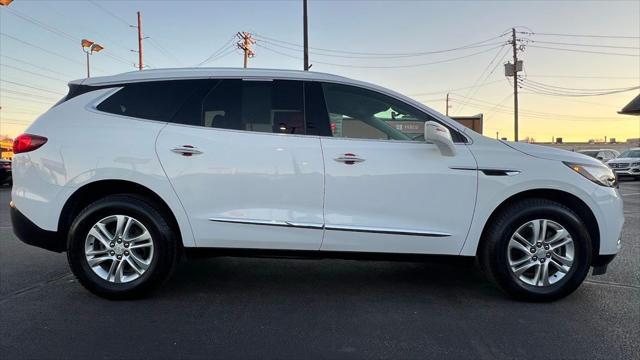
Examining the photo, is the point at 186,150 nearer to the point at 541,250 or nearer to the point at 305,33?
the point at 541,250

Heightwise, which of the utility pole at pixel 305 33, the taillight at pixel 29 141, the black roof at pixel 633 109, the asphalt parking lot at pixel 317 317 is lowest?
the asphalt parking lot at pixel 317 317

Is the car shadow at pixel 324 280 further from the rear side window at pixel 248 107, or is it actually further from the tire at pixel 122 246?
the rear side window at pixel 248 107

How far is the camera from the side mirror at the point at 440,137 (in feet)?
11.1

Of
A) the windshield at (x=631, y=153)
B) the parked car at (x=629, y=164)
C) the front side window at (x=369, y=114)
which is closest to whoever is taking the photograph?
the front side window at (x=369, y=114)

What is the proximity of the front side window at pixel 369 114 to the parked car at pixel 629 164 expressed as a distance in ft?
65.1

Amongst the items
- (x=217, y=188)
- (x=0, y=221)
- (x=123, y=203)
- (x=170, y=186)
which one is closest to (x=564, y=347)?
(x=217, y=188)

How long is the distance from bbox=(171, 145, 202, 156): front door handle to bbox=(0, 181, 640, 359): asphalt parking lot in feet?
4.02

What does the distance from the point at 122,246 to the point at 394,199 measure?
2234 mm

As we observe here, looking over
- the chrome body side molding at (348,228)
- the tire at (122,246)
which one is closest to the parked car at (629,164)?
the chrome body side molding at (348,228)

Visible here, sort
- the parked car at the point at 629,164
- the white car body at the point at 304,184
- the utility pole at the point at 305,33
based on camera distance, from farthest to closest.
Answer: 1. the parked car at the point at 629,164
2. the utility pole at the point at 305,33
3. the white car body at the point at 304,184

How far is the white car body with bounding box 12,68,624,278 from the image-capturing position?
11.4ft

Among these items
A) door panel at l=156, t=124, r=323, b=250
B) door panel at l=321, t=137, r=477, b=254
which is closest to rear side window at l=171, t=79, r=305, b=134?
door panel at l=156, t=124, r=323, b=250

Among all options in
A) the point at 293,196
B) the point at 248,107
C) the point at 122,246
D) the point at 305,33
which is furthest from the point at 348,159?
the point at 305,33

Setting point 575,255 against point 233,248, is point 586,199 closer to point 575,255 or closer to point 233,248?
point 575,255
